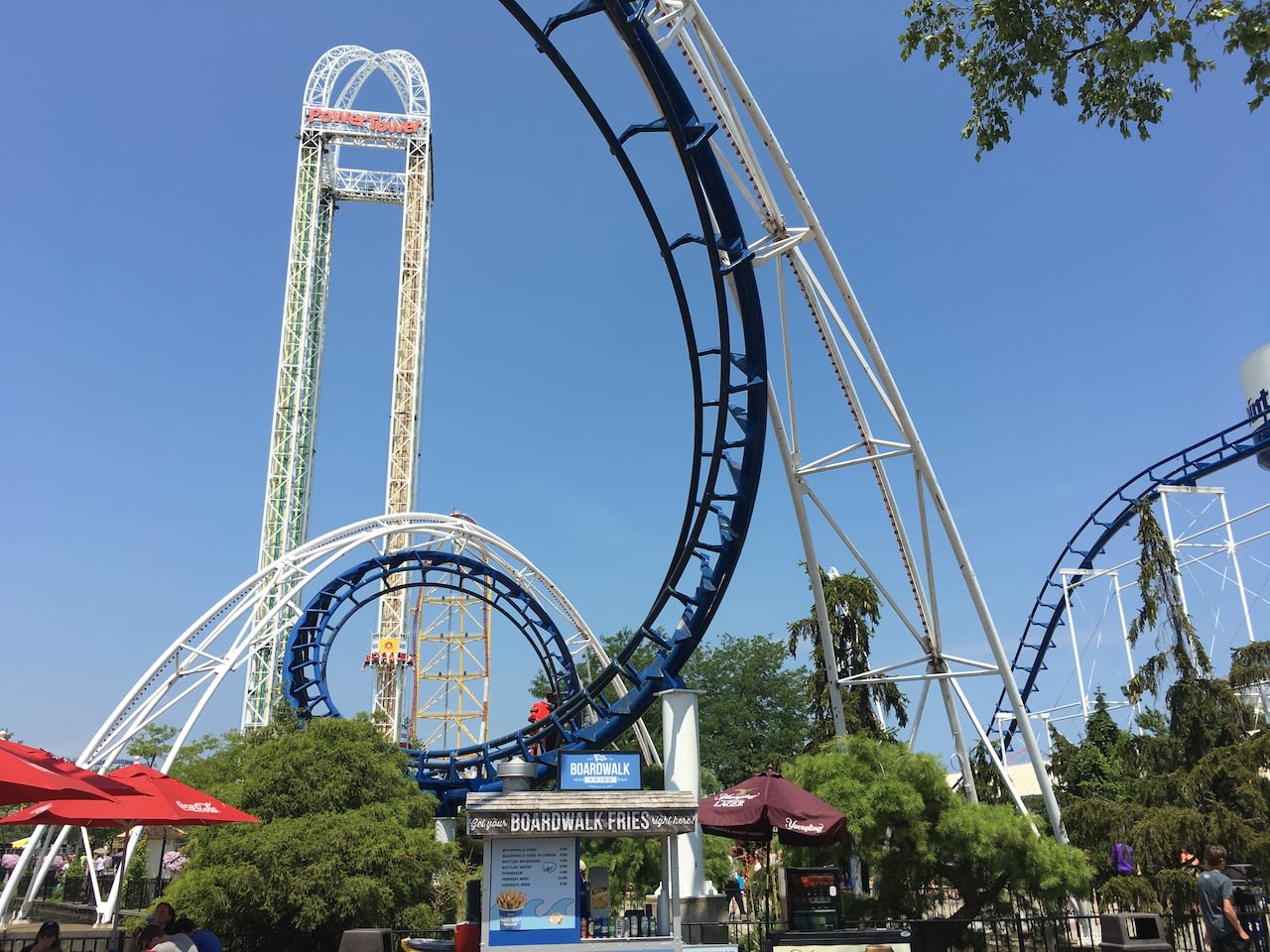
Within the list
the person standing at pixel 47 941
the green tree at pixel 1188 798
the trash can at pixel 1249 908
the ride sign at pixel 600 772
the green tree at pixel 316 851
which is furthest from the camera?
the green tree at pixel 1188 798

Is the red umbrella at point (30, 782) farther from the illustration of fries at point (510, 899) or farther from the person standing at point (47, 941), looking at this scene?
the illustration of fries at point (510, 899)

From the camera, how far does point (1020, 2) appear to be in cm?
930

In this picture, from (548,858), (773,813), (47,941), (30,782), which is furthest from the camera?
(773,813)

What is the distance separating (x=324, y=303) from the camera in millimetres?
62500

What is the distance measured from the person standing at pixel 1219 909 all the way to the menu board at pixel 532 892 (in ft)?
20.7

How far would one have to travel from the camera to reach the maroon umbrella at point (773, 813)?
41.5 ft

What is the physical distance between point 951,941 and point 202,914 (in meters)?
11.4

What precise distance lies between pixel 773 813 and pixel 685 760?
3.93 metres

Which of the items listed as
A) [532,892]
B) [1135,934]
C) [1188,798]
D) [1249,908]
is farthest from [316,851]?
[1188,798]

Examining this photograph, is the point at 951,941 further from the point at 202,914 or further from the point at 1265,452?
the point at 1265,452

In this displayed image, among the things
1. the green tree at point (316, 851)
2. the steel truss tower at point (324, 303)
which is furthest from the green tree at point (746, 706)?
the green tree at point (316, 851)

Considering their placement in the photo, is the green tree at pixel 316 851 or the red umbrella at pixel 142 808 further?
the green tree at pixel 316 851

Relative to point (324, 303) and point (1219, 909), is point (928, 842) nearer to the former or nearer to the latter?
point (1219, 909)

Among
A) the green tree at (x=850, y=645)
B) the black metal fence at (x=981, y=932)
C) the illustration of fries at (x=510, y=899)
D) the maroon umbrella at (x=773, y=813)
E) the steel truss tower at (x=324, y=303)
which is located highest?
the steel truss tower at (x=324, y=303)
